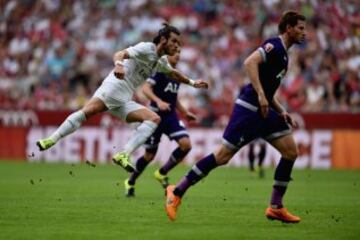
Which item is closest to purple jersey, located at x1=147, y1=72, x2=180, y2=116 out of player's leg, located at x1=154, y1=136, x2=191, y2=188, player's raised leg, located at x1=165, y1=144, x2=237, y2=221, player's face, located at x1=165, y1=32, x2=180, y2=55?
player's leg, located at x1=154, y1=136, x2=191, y2=188

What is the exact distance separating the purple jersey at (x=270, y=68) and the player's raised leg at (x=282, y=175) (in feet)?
2.00

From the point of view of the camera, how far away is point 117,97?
47.9ft

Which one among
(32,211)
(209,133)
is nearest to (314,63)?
(209,133)

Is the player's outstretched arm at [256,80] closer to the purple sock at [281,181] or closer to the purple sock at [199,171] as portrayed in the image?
the purple sock at [281,181]

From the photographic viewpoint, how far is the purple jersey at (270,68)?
11.7 m

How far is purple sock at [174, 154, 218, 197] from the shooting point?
11.9m

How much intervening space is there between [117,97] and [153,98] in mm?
2109

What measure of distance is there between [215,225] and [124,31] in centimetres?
2136

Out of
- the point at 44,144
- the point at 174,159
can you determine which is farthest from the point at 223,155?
the point at 174,159

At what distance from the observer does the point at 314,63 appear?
27.4 meters

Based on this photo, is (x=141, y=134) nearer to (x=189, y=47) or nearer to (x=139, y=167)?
(x=139, y=167)

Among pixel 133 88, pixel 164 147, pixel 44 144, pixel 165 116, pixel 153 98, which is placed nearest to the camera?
pixel 44 144

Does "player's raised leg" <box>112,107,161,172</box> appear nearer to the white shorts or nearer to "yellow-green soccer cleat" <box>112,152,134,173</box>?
the white shorts

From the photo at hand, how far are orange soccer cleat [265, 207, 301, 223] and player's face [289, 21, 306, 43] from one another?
2178mm
